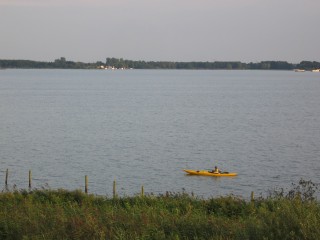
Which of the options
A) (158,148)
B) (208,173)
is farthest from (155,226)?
(158,148)

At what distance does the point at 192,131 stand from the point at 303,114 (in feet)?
92.2

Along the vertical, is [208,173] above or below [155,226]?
below

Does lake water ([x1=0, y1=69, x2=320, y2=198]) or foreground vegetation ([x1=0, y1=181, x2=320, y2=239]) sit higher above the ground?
foreground vegetation ([x1=0, y1=181, x2=320, y2=239])

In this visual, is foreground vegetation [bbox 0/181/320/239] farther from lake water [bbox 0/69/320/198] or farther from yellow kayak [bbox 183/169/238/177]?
yellow kayak [bbox 183/169/238/177]

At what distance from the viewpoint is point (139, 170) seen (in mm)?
44406

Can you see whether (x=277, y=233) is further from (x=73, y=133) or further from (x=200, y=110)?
(x=200, y=110)

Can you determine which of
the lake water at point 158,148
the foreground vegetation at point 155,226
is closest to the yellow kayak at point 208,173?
the lake water at point 158,148

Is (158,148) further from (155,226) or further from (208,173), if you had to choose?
(155,226)

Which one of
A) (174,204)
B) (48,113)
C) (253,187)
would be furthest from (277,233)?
(48,113)

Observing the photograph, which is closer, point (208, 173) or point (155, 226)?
point (155, 226)

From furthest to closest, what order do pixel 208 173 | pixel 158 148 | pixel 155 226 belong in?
pixel 158 148, pixel 208 173, pixel 155 226

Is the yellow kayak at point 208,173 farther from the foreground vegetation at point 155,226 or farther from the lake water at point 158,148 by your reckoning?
the foreground vegetation at point 155,226

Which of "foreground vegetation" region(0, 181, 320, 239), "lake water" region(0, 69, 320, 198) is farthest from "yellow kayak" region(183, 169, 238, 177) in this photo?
"foreground vegetation" region(0, 181, 320, 239)

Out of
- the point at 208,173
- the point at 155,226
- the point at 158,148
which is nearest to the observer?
the point at 155,226
